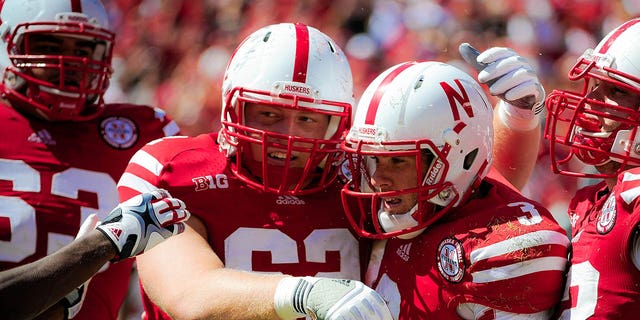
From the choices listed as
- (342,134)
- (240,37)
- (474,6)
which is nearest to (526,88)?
(342,134)

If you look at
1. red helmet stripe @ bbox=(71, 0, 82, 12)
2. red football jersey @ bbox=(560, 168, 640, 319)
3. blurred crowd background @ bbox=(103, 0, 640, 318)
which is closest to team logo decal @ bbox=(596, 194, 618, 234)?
red football jersey @ bbox=(560, 168, 640, 319)

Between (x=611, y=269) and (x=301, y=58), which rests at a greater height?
(x=301, y=58)

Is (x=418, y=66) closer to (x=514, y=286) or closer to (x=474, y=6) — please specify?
(x=514, y=286)

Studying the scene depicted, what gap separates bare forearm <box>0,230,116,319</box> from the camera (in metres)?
2.45

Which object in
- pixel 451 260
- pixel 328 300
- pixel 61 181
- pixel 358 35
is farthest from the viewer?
pixel 358 35

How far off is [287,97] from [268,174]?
240 millimetres

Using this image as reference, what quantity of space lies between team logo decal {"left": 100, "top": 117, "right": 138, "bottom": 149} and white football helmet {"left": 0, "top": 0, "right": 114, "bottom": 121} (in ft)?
0.23

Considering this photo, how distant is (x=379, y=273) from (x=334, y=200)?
0.30 metres

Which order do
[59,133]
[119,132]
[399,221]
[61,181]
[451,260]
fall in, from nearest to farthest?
[451,260]
[399,221]
[61,181]
[59,133]
[119,132]

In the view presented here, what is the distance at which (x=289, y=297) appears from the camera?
239cm

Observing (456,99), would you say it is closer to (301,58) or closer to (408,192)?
(408,192)

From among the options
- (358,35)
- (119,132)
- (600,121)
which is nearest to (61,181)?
(119,132)

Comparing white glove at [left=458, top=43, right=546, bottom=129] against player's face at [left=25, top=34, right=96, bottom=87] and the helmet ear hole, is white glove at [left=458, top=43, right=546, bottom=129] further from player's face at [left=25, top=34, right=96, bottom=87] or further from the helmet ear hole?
player's face at [left=25, top=34, right=96, bottom=87]

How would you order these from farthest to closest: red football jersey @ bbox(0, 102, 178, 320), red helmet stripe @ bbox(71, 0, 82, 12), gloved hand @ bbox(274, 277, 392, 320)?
1. red helmet stripe @ bbox(71, 0, 82, 12)
2. red football jersey @ bbox(0, 102, 178, 320)
3. gloved hand @ bbox(274, 277, 392, 320)
